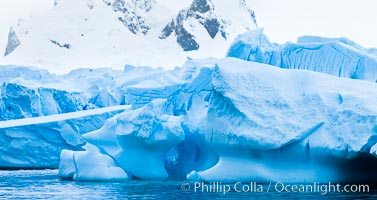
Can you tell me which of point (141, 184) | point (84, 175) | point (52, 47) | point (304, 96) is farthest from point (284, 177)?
point (52, 47)

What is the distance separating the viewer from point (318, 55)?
60.8ft

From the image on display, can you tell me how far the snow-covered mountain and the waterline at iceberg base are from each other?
4859 cm

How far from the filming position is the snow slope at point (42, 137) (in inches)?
863

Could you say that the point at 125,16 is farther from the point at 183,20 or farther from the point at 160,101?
the point at 160,101

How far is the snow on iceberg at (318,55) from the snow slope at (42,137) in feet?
18.8

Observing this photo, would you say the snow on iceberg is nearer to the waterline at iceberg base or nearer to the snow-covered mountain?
the waterline at iceberg base

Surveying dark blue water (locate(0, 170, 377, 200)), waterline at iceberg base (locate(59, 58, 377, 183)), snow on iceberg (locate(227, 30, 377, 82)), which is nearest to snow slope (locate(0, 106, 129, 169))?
waterline at iceberg base (locate(59, 58, 377, 183))

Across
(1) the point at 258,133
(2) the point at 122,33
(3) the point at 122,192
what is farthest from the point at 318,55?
(2) the point at 122,33

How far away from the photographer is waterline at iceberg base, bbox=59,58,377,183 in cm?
1371

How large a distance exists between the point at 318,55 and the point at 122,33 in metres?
59.8

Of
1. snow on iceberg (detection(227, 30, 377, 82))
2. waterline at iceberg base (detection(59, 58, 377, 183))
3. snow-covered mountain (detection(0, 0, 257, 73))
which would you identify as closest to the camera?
waterline at iceberg base (detection(59, 58, 377, 183))

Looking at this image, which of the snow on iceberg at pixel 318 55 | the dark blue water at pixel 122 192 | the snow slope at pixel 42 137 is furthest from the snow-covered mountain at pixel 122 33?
the dark blue water at pixel 122 192

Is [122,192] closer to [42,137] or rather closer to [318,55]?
[318,55]

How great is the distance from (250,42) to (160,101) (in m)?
4.16
